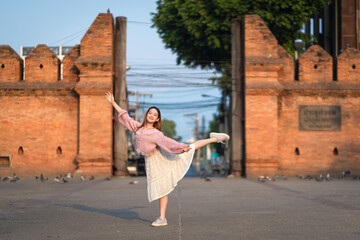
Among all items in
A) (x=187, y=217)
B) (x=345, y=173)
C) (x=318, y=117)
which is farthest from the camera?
(x=318, y=117)

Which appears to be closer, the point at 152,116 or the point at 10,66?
the point at 152,116

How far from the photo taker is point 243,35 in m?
20.4

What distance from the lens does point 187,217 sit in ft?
24.9

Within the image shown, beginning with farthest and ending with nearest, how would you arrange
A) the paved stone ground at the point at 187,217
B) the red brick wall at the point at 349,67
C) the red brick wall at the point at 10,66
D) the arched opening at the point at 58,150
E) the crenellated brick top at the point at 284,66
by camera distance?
the red brick wall at the point at 349,67 < the red brick wall at the point at 10,66 < the arched opening at the point at 58,150 < the crenellated brick top at the point at 284,66 < the paved stone ground at the point at 187,217

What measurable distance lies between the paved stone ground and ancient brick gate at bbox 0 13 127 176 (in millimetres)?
8408

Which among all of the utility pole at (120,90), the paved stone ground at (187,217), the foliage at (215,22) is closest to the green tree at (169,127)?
the foliage at (215,22)

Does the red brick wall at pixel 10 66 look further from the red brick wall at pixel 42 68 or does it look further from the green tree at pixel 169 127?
the green tree at pixel 169 127

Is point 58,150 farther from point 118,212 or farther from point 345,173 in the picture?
point 118,212

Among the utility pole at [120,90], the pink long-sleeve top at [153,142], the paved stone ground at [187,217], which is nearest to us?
the paved stone ground at [187,217]

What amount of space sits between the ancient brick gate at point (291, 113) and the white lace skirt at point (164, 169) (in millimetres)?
12785

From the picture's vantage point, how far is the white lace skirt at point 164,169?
6746 millimetres

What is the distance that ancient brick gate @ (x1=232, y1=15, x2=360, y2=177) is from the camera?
64.1 feet

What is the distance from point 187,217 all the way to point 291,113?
1332 centimetres

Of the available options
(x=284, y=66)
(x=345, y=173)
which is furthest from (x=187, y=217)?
(x=284, y=66)
